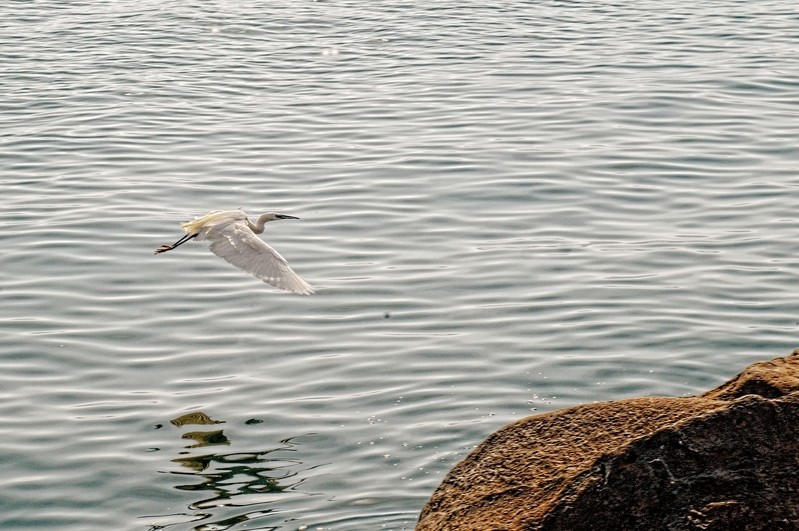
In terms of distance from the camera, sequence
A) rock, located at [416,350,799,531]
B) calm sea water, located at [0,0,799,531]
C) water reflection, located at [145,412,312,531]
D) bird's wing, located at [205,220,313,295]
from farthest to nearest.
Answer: bird's wing, located at [205,220,313,295] < calm sea water, located at [0,0,799,531] < water reflection, located at [145,412,312,531] < rock, located at [416,350,799,531]

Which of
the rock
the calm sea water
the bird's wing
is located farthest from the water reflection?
the rock

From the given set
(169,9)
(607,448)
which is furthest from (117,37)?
(607,448)

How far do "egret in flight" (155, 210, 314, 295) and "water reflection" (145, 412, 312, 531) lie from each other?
4.16ft

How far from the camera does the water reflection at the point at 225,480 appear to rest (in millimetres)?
6762

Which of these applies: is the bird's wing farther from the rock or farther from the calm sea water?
the rock

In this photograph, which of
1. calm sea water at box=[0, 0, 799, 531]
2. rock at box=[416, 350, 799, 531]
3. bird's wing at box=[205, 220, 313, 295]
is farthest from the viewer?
bird's wing at box=[205, 220, 313, 295]

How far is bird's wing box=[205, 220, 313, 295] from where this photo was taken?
9.03m

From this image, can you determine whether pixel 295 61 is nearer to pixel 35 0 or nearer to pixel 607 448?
pixel 35 0

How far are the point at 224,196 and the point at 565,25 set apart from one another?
12.1 m

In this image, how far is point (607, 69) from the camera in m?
19.4

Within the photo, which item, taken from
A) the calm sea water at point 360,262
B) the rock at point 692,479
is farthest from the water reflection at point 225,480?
the rock at point 692,479

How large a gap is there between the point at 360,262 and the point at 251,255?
6.69 ft

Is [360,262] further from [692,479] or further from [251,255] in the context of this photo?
[692,479]

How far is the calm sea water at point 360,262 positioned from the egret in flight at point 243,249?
0.61m
